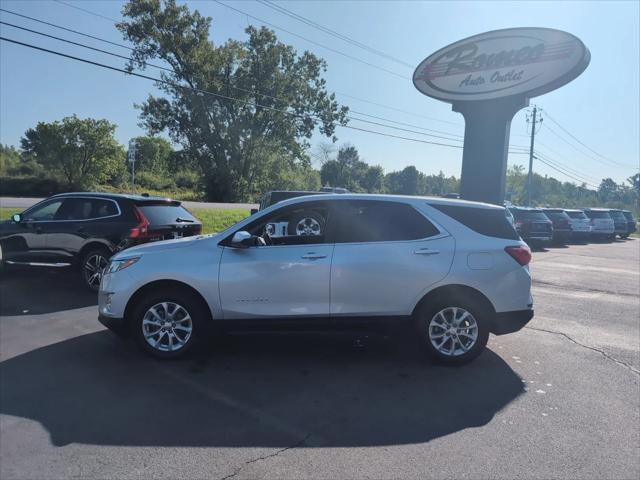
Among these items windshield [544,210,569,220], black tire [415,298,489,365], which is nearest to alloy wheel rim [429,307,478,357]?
black tire [415,298,489,365]

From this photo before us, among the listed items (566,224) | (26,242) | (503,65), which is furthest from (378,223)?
(566,224)

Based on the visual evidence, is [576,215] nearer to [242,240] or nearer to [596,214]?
[596,214]

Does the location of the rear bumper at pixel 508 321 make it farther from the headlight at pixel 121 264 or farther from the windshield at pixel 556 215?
the windshield at pixel 556 215

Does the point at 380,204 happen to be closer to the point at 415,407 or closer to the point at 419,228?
the point at 419,228

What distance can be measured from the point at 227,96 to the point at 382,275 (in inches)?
1632

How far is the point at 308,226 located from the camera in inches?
262

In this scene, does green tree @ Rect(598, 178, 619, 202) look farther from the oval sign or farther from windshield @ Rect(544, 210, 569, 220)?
the oval sign

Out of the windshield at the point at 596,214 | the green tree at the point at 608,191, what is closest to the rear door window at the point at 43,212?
the windshield at the point at 596,214

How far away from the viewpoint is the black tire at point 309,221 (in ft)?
19.4

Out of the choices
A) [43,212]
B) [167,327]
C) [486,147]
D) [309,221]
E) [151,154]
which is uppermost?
[151,154]

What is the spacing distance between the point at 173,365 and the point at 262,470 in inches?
81.1

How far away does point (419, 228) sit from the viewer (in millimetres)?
4832

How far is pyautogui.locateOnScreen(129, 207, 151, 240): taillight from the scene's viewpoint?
7.66 m

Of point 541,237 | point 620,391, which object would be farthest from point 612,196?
point 620,391
